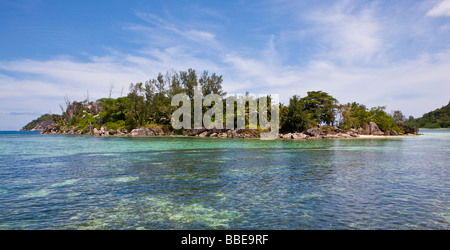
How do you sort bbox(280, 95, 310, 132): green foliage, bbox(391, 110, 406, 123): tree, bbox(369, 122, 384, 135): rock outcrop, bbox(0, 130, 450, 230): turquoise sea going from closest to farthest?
bbox(0, 130, 450, 230): turquoise sea < bbox(280, 95, 310, 132): green foliage < bbox(369, 122, 384, 135): rock outcrop < bbox(391, 110, 406, 123): tree

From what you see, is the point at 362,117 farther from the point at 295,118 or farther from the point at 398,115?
the point at 398,115

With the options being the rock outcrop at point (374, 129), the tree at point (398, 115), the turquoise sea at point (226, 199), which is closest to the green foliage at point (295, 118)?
the rock outcrop at point (374, 129)

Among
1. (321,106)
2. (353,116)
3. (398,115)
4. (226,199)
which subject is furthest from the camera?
(398,115)

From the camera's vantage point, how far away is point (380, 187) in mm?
16672

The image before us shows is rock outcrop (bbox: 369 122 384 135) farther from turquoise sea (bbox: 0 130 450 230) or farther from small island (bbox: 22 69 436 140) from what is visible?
turquoise sea (bbox: 0 130 450 230)

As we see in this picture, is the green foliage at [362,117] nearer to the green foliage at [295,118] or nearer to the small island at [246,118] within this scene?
the small island at [246,118]

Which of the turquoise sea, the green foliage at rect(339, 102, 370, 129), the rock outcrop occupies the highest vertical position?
the green foliage at rect(339, 102, 370, 129)

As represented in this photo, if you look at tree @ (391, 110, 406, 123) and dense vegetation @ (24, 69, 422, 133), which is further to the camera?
tree @ (391, 110, 406, 123)

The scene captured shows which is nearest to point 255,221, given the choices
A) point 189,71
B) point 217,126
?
point 217,126

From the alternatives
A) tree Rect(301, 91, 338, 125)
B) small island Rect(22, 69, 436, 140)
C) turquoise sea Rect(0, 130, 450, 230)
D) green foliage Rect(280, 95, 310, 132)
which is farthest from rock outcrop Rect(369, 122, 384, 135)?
turquoise sea Rect(0, 130, 450, 230)

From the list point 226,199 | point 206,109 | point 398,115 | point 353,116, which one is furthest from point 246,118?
point 398,115

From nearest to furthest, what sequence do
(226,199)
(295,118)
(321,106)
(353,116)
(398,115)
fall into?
Answer: (226,199) < (295,118) < (321,106) < (353,116) < (398,115)
